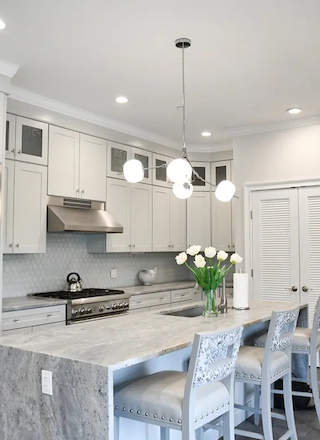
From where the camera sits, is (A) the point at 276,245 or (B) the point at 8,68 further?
(A) the point at 276,245

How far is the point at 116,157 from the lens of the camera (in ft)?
18.0

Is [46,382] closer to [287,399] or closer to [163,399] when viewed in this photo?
[163,399]

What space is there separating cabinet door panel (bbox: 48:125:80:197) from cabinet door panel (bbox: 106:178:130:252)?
0.58 metres

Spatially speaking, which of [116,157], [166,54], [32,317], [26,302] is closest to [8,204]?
→ [26,302]

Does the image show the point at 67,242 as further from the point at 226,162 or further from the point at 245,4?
the point at 245,4

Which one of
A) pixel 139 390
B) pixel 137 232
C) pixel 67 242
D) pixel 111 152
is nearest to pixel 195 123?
pixel 111 152

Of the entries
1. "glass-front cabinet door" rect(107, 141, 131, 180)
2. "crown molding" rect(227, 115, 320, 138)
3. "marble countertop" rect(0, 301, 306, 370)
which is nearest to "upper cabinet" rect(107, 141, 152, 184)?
"glass-front cabinet door" rect(107, 141, 131, 180)

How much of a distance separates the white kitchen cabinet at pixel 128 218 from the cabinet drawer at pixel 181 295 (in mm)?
694

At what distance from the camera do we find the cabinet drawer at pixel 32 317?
387 cm

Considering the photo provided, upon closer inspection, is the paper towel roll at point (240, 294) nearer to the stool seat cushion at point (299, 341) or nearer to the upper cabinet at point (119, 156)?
the stool seat cushion at point (299, 341)

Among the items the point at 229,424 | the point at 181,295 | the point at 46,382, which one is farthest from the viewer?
the point at 181,295

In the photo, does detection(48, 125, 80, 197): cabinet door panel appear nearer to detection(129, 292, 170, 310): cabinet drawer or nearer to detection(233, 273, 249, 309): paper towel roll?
detection(129, 292, 170, 310): cabinet drawer

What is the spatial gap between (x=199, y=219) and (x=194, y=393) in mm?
4710

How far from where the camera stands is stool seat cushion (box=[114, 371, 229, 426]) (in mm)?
2089
